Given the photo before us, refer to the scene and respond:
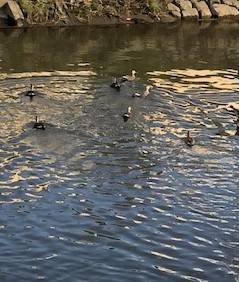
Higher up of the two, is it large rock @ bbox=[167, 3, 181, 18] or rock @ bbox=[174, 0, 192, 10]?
rock @ bbox=[174, 0, 192, 10]

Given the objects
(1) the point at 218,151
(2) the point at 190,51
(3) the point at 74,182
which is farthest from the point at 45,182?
(2) the point at 190,51

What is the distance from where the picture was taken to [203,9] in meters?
53.2

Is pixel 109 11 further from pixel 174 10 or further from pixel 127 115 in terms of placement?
pixel 127 115

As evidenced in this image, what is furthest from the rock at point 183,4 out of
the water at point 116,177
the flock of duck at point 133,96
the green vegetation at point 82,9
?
the flock of duck at point 133,96

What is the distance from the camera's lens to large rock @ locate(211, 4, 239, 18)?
2104 inches

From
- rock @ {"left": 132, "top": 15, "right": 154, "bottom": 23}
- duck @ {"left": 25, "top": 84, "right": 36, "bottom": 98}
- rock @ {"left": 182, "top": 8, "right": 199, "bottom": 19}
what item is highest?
rock @ {"left": 182, "top": 8, "right": 199, "bottom": 19}

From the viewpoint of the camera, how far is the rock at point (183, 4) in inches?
2085

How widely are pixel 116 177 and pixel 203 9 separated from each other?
37581mm

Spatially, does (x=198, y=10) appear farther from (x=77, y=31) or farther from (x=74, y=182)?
(x=74, y=182)

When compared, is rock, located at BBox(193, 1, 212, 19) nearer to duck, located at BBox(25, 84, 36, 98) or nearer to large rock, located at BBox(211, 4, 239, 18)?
large rock, located at BBox(211, 4, 239, 18)

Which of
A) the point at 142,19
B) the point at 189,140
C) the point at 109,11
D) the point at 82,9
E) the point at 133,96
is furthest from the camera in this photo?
the point at 142,19

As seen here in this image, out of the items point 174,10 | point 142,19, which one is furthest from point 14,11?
point 174,10

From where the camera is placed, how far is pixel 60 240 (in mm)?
14031

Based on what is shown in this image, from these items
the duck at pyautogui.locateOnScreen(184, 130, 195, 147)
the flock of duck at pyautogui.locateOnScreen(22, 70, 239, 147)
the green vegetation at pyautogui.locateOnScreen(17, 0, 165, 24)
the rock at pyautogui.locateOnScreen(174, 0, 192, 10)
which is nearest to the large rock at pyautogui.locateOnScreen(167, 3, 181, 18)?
the rock at pyautogui.locateOnScreen(174, 0, 192, 10)
